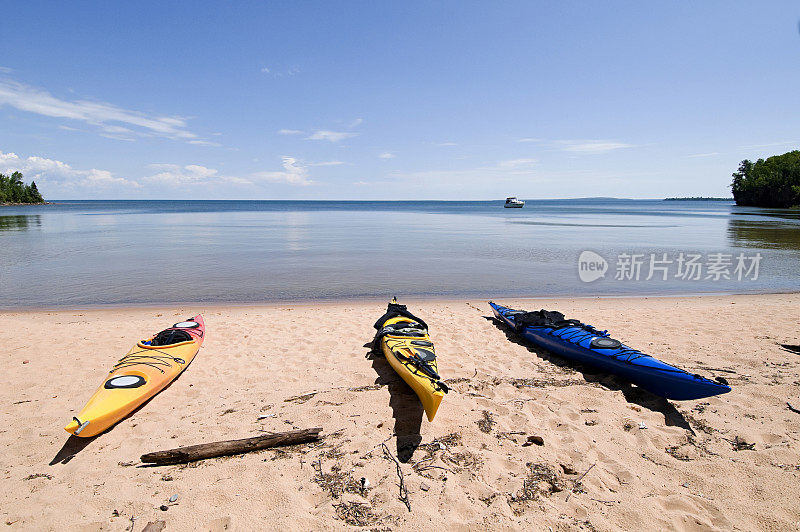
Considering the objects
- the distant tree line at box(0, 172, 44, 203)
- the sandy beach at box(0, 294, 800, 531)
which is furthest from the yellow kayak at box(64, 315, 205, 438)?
the distant tree line at box(0, 172, 44, 203)

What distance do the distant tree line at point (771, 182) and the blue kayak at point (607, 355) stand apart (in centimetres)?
8259

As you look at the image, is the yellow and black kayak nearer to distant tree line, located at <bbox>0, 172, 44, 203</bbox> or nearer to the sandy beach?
the sandy beach

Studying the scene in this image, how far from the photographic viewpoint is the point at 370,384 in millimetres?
5266

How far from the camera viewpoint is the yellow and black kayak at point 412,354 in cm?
407

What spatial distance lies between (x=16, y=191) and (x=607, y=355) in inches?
5064

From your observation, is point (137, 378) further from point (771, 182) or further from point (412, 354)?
point (771, 182)

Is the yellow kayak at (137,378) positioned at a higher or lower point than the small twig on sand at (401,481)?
higher

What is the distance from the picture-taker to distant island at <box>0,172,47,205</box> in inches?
3430

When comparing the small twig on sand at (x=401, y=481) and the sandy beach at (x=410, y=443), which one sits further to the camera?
the small twig on sand at (x=401, y=481)

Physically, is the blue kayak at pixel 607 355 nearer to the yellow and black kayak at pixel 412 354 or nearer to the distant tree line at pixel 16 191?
the yellow and black kayak at pixel 412 354

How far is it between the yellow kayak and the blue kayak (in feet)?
19.0

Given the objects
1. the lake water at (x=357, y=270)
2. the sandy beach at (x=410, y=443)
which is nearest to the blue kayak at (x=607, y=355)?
the sandy beach at (x=410, y=443)

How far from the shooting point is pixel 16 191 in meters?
90.8

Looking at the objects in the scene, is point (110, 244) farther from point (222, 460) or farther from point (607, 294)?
point (607, 294)
